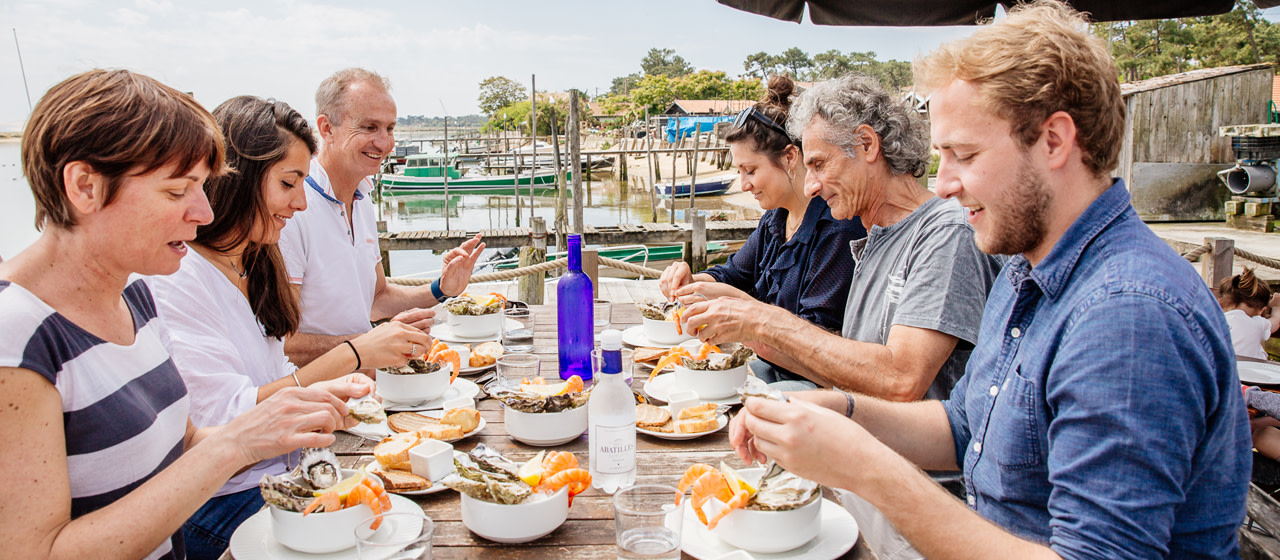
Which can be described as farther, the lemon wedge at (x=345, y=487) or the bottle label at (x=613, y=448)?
the bottle label at (x=613, y=448)

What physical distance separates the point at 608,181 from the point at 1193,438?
45.0 metres

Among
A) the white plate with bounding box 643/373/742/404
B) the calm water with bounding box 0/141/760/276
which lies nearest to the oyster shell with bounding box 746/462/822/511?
the white plate with bounding box 643/373/742/404

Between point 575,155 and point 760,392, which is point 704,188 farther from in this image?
point 760,392

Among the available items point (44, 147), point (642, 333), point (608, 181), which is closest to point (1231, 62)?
point (608, 181)

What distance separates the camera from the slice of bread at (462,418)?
182cm

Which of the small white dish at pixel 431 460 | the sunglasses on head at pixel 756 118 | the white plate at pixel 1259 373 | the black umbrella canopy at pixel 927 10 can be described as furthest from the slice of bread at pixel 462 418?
the white plate at pixel 1259 373

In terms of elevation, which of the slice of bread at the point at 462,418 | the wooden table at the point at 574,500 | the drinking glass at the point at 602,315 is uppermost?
the slice of bread at the point at 462,418

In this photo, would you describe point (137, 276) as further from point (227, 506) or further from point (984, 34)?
point (984, 34)

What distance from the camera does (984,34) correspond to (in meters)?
1.37

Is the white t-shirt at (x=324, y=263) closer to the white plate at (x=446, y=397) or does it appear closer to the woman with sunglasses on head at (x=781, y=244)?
the white plate at (x=446, y=397)

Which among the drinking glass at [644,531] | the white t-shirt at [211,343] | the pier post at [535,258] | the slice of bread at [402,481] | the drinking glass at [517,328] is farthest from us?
the pier post at [535,258]

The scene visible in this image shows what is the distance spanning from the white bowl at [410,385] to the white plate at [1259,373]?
2.88 meters

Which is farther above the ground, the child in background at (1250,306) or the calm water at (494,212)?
the child in background at (1250,306)

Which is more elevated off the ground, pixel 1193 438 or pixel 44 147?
pixel 44 147
